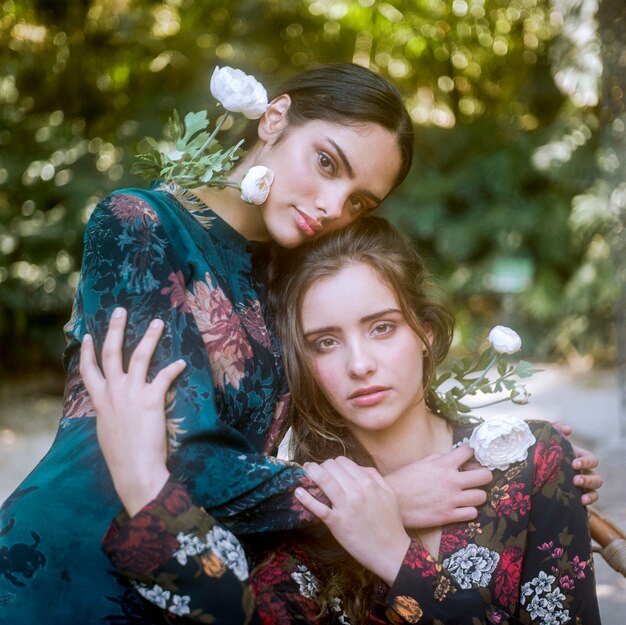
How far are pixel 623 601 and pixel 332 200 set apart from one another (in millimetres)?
1841

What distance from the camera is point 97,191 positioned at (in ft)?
23.4

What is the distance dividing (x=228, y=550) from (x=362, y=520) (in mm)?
302

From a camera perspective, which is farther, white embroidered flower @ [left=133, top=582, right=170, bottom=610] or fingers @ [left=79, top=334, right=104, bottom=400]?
fingers @ [left=79, top=334, right=104, bottom=400]

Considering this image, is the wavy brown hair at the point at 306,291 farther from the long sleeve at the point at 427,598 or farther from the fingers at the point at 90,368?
the fingers at the point at 90,368

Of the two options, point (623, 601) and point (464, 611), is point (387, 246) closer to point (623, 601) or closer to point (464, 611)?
point (464, 611)

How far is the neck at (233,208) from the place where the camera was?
79.4 inches

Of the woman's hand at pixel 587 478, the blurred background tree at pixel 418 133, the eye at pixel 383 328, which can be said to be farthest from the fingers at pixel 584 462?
the blurred background tree at pixel 418 133

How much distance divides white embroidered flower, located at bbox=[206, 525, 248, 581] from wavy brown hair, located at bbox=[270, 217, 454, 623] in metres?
0.40

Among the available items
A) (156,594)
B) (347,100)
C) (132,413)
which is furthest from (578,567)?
(347,100)

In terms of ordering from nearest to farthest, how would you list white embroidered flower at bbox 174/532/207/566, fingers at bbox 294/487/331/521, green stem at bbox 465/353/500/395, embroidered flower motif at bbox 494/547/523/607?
white embroidered flower at bbox 174/532/207/566
fingers at bbox 294/487/331/521
embroidered flower motif at bbox 494/547/523/607
green stem at bbox 465/353/500/395

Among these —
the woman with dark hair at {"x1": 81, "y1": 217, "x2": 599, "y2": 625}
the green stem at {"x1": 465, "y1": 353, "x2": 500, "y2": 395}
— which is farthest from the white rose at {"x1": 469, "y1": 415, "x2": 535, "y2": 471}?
the green stem at {"x1": 465, "y1": 353, "x2": 500, "y2": 395}

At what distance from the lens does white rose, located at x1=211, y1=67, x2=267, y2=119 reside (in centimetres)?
198

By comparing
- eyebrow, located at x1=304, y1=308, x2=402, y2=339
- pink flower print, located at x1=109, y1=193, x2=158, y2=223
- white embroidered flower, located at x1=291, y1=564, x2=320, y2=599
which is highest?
eyebrow, located at x1=304, y1=308, x2=402, y2=339

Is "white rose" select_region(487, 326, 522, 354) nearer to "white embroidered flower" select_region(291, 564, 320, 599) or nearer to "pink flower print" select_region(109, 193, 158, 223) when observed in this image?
"white embroidered flower" select_region(291, 564, 320, 599)
